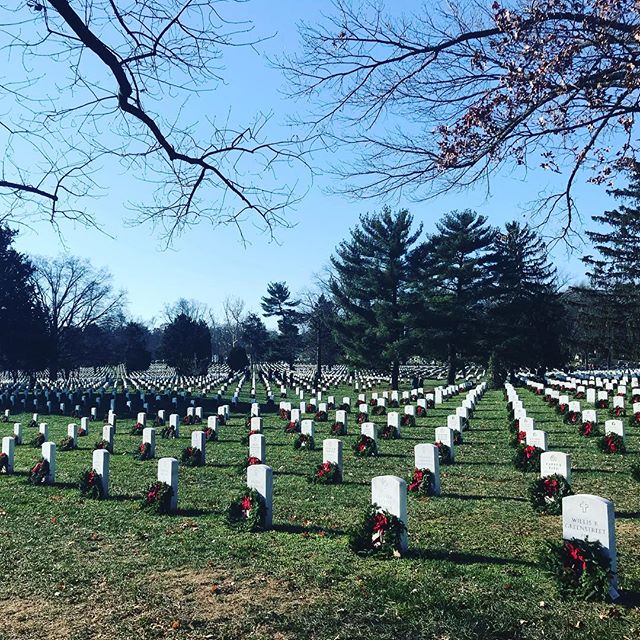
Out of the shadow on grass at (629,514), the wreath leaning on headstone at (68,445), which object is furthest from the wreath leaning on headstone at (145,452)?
the shadow on grass at (629,514)

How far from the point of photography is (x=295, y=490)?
38.7ft

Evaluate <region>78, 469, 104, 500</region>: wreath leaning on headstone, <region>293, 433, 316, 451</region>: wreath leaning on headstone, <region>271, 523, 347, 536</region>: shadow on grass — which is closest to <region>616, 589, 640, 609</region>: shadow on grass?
<region>271, 523, 347, 536</region>: shadow on grass

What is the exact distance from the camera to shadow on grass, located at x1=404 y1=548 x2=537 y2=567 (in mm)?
7191

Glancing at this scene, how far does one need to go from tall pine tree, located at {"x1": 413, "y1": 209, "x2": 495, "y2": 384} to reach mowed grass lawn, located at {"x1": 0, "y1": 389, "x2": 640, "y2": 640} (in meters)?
30.9

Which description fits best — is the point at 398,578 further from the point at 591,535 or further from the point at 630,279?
the point at 630,279

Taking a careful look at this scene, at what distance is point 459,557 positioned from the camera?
746 cm

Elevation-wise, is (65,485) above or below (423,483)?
below

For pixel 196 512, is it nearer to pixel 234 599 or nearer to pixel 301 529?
pixel 301 529

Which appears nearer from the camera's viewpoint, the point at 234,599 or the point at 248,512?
the point at 234,599

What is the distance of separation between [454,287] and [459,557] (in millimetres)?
39938

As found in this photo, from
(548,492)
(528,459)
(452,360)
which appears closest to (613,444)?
(528,459)

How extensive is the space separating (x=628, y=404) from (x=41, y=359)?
3939cm

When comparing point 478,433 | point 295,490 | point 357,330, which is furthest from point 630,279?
point 295,490

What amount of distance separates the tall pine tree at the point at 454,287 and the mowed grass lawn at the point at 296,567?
3092cm
